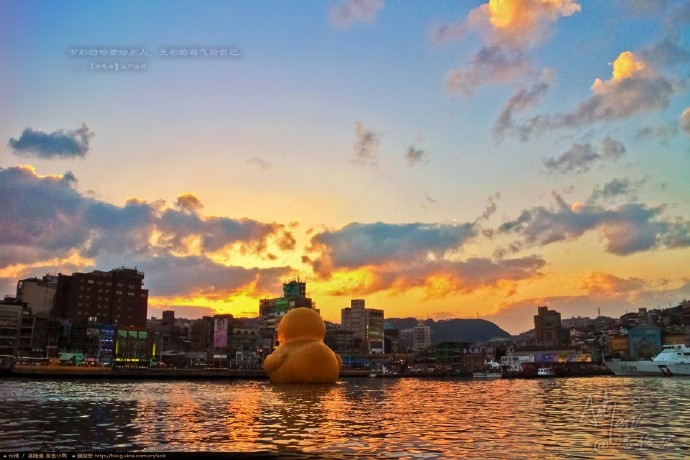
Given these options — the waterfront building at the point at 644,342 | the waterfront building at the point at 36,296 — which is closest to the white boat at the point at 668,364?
the waterfront building at the point at 644,342

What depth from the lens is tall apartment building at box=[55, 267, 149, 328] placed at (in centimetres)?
16888

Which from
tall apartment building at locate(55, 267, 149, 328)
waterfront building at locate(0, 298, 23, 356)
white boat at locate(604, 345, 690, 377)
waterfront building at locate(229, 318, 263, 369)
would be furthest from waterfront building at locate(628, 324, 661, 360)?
waterfront building at locate(0, 298, 23, 356)

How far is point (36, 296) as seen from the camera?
541ft

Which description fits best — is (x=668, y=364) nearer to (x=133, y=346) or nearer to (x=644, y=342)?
(x=644, y=342)

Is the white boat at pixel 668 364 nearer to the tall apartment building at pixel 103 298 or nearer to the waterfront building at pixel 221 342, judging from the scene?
the waterfront building at pixel 221 342

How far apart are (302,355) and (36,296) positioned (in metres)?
131

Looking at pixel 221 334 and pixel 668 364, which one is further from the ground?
pixel 221 334

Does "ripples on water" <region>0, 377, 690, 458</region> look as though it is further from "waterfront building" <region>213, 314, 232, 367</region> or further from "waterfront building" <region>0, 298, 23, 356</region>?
"waterfront building" <region>213, 314, 232, 367</region>

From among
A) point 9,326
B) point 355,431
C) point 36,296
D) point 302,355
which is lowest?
point 355,431

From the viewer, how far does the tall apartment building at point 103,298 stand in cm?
16888

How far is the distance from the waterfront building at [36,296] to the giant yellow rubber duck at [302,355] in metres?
122

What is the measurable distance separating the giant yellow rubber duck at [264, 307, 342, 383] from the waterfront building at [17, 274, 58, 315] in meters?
122

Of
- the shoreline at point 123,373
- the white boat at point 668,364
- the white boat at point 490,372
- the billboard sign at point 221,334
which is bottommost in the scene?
the white boat at point 490,372

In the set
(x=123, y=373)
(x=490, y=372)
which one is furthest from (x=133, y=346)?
(x=490, y=372)
